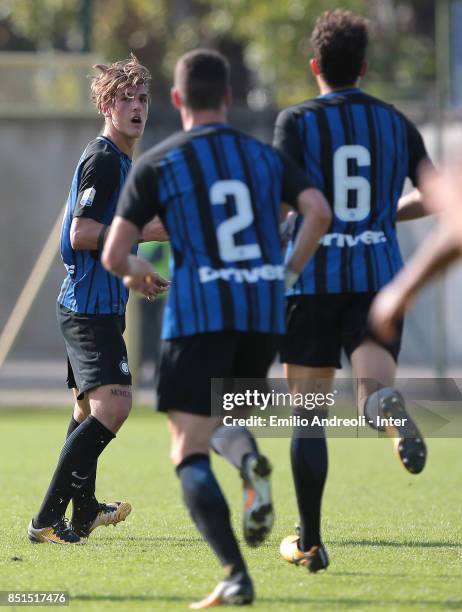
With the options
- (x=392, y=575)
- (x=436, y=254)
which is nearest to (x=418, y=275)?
(x=436, y=254)

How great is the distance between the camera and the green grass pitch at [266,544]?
17.5ft

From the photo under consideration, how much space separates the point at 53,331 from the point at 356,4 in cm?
1411

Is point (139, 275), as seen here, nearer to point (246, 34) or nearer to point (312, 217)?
point (312, 217)

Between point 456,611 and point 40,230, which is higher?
point 456,611

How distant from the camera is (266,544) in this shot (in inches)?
265

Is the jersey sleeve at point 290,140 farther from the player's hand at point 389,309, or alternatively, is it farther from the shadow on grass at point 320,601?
the shadow on grass at point 320,601

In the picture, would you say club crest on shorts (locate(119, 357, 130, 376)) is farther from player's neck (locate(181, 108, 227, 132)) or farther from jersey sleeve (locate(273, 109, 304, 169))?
player's neck (locate(181, 108, 227, 132))

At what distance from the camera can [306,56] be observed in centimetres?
2903

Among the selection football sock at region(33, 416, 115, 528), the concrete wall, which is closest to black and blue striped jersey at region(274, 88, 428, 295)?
football sock at region(33, 416, 115, 528)

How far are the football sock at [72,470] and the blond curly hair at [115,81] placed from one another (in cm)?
163

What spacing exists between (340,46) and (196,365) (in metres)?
1.60

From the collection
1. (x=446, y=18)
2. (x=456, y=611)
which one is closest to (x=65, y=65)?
(x=446, y=18)

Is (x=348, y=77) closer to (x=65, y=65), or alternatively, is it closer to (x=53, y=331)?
(x=53, y=331)

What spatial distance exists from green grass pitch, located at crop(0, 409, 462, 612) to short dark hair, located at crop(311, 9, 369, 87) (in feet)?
7.10
